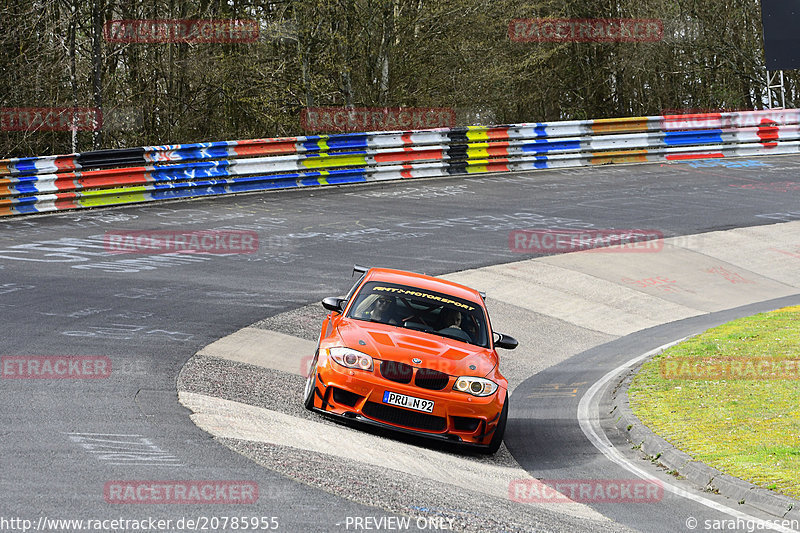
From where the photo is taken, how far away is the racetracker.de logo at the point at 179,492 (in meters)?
6.29

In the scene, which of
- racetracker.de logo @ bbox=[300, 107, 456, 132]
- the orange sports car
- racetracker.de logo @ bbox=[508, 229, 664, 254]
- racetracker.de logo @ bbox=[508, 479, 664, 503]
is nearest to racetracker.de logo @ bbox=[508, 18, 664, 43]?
racetracker.de logo @ bbox=[300, 107, 456, 132]

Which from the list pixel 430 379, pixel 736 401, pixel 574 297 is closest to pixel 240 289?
pixel 574 297

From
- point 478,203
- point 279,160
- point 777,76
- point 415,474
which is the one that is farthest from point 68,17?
→ point 777,76

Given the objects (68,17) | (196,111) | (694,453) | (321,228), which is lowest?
(694,453)

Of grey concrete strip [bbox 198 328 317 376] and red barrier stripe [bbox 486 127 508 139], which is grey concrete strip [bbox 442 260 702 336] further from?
red barrier stripe [bbox 486 127 508 139]

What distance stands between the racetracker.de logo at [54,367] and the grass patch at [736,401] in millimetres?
5805

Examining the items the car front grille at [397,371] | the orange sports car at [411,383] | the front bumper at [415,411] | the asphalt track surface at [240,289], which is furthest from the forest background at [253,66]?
the car front grille at [397,371]

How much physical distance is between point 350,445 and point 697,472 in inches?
122

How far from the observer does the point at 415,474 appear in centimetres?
798

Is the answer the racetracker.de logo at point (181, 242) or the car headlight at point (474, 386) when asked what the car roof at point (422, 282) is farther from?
the racetracker.de logo at point (181, 242)

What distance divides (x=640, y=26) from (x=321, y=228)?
20.8 metres

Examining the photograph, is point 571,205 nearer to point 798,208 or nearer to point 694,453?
point 798,208

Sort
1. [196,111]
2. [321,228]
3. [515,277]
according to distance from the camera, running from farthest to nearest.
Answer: [196,111] < [321,228] < [515,277]

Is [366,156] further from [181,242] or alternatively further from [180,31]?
[181,242]
